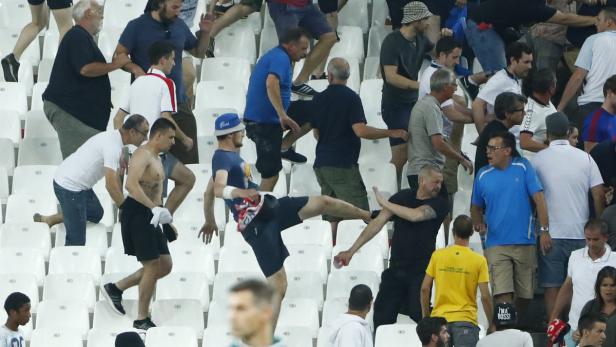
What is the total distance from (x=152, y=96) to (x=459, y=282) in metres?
2.93

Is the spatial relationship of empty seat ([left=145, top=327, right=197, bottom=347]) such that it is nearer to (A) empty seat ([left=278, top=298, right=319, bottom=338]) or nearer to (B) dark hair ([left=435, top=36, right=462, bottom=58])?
(A) empty seat ([left=278, top=298, right=319, bottom=338])

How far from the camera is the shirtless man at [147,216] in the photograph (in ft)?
49.8

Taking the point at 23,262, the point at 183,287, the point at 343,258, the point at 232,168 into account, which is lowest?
the point at 183,287

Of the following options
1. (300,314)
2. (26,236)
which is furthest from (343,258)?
(26,236)

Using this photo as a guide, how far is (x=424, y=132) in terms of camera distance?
16.2 metres

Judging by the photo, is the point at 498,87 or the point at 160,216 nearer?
the point at 160,216

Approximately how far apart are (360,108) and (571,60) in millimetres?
2165

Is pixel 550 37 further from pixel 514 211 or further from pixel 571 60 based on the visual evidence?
pixel 514 211

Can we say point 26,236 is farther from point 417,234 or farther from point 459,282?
point 459,282

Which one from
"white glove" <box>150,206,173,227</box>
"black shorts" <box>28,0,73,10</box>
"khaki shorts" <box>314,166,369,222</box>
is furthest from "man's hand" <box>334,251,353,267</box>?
"black shorts" <box>28,0,73,10</box>

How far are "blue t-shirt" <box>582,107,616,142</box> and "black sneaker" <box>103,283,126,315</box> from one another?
353 centimetres

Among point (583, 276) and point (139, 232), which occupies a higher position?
point (139, 232)

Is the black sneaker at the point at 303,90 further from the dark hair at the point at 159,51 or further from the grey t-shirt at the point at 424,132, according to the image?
the dark hair at the point at 159,51

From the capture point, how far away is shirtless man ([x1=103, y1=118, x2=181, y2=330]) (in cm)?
1516
